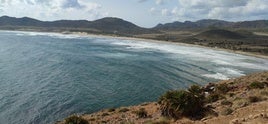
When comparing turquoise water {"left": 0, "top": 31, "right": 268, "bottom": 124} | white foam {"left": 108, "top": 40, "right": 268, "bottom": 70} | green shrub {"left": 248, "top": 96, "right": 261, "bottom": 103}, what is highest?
green shrub {"left": 248, "top": 96, "right": 261, "bottom": 103}

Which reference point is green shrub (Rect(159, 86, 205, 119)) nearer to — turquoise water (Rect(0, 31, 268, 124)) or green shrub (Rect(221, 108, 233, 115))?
green shrub (Rect(221, 108, 233, 115))

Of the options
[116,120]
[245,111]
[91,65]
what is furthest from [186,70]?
[245,111]

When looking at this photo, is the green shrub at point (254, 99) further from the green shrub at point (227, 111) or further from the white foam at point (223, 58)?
the white foam at point (223, 58)

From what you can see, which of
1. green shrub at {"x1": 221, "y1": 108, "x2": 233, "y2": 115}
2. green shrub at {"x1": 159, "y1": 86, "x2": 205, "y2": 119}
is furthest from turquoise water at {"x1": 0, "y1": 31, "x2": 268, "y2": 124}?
green shrub at {"x1": 221, "y1": 108, "x2": 233, "y2": 115}

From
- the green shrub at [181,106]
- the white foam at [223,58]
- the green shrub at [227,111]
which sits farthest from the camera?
the white foam at [223,58]

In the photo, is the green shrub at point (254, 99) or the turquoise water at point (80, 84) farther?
the turquoise water at point (80, 84)

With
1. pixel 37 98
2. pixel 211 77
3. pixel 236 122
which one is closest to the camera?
pixel 236 122

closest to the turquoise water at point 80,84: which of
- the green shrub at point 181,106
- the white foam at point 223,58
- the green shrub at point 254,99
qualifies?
the white foam at point 223,58

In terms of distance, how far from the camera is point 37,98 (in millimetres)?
46531

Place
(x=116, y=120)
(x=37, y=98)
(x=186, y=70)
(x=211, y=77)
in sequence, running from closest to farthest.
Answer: (x=116, y=120) → (x=37, y=98) → (x=211, y=77) → (x=186, y=70)

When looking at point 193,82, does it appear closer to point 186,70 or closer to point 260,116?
point 186,70

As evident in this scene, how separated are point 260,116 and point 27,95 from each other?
37.2 meters

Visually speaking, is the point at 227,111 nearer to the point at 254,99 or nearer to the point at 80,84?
the point at 254,99

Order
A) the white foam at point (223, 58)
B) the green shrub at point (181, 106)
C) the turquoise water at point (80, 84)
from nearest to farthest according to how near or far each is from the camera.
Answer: the green shrub at point (181, 106)
the turquoise water at point (80, 84)
the white foam at point (223, 58)
